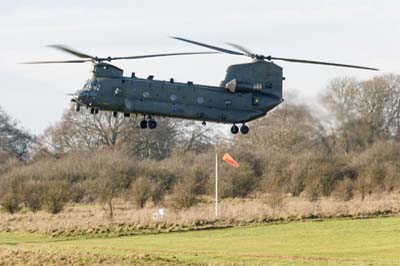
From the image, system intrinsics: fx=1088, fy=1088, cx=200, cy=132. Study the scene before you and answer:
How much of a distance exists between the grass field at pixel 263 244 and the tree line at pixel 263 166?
992 centimetres

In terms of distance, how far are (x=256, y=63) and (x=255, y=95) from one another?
150cm

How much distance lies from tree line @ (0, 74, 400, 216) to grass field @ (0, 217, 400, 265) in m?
9.92

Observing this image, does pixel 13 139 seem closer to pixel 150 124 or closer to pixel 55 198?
pixel 55 198

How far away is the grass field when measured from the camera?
2188 inches

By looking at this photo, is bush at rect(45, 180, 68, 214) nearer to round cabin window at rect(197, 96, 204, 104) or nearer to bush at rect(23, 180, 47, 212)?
bush at rect(23, 180, 47, 212)

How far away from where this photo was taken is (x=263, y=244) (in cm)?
6425

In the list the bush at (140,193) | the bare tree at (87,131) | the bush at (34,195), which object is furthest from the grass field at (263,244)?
the bare tree at (87,131)

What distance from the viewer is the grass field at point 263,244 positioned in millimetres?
55562

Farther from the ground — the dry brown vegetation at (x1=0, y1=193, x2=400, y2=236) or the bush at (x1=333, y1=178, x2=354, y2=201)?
the bush at (x1=333, y1=178, x2=354, y2=201)

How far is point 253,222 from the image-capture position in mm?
75500

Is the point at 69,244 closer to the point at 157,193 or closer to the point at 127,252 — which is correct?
the point at 127,252

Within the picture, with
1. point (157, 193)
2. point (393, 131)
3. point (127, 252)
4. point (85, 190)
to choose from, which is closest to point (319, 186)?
point (393, 131)

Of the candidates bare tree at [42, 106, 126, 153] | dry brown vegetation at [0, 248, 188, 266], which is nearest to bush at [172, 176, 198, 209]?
bare tree at [42, 106, 126, 153]

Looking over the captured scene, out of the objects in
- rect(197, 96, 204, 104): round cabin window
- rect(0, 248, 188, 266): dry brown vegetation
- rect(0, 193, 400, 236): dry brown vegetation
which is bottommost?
rect(0, 248, 188, 266): dry brown vegetation
